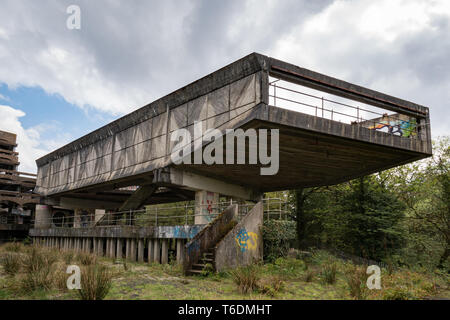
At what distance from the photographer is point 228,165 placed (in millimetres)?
20781

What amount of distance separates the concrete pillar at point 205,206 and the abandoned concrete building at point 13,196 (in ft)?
77.1

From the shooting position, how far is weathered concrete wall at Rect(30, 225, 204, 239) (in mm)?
16452

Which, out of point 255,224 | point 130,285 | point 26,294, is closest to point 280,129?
point 255,224

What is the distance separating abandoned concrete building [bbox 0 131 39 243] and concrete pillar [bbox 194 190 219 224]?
77.1ft

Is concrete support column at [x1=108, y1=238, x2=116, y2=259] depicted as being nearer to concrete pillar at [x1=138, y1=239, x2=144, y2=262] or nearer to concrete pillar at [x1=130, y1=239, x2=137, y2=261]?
concrete pillar at [x1=130, y1=239, x2=137, y2=261]

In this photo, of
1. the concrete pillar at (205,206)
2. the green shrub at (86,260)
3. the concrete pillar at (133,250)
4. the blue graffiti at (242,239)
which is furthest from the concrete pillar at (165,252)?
the blue graffiti at (242,239)

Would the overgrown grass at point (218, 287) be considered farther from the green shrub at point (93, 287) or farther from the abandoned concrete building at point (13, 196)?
the abandoned concrete building at point (13, 196)

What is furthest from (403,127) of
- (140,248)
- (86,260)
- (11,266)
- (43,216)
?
(43,216)

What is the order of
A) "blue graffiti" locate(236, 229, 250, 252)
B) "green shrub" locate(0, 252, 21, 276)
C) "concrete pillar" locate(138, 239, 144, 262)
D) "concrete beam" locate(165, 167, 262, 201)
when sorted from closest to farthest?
"green shrub" locate(0, 252, 21, 276) → "blue graffiti" locate(236, 229, 250, 252) → "concrete pillar" locate(138, 239, 144, 262) → "concrete beam" locate(165, 167, 262, 201)

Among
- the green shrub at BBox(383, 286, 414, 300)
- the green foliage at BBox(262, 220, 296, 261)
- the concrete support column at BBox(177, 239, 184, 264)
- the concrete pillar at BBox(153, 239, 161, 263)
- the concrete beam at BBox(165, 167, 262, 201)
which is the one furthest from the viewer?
the concrete beam at BBox(165, 167, 262, 201)

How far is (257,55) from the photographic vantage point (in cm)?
1485

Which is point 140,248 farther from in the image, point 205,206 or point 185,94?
point 185,94

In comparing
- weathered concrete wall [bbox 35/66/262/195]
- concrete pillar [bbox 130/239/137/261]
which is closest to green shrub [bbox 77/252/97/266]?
concrete pillar [bbox 130/239/137/261]

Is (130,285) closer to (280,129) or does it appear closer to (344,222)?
(280,129)
